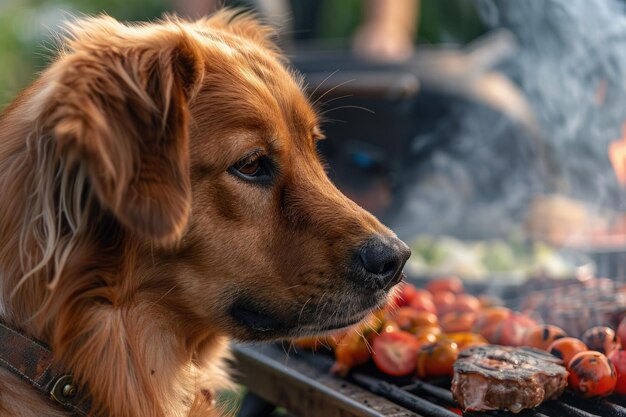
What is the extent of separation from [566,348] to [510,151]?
3.83 metres

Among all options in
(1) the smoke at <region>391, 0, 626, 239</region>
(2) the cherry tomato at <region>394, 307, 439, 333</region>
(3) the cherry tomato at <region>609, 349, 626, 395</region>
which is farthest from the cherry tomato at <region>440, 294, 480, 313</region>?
(1) the smoke at <region>391, 0, 626, 239</region>

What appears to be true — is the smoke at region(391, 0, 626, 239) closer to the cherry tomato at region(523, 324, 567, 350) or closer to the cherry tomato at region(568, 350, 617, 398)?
the cherry tomato at region(523, 324, 567, 350)

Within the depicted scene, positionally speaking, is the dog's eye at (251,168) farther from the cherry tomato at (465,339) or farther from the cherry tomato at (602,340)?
the cherry tomato at (602,340)

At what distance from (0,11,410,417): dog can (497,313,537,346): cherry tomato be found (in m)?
0.57

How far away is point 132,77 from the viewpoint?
212 cm

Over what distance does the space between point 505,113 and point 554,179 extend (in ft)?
2.07

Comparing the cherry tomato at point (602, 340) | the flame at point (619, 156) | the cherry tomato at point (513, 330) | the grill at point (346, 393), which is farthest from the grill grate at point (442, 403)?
the flame at point (619, 156)

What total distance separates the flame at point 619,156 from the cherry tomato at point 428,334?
1.48 m

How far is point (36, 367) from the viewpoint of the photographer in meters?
2.12

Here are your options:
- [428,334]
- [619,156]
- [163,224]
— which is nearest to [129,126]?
[163,224]

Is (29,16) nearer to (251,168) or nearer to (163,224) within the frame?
(251,168)

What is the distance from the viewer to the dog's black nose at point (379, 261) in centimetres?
233

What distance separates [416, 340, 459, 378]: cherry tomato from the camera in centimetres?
256

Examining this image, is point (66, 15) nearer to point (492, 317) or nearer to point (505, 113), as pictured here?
point (492, 317)
